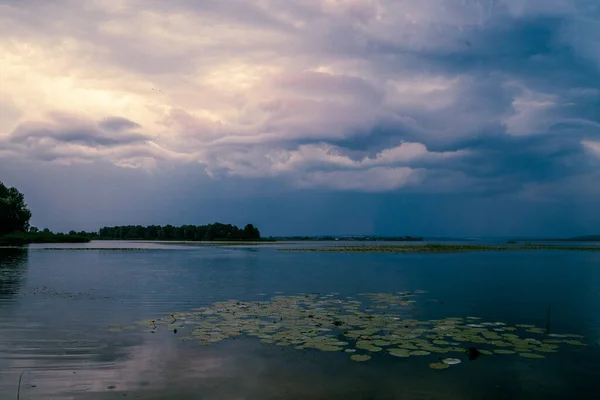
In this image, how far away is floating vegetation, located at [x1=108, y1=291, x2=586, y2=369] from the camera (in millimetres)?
12297

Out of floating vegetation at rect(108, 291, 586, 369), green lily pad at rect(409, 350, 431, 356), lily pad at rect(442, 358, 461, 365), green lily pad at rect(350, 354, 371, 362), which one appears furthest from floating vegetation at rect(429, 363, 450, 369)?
green lily pad at rect(350, 354, 371, 362)

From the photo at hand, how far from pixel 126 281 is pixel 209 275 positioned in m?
6.86

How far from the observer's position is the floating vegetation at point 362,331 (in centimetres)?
1230

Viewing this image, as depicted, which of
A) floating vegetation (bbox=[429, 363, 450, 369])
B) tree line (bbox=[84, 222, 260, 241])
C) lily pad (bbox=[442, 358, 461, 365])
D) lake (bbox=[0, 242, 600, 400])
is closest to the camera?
lake (bbox=[0, 242, 600, 400])

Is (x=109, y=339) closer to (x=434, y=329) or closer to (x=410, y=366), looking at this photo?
(x=410, y=366)

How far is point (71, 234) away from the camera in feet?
446

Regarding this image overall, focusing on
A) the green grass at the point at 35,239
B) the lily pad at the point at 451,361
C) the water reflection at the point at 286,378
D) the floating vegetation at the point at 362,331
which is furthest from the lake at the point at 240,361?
the green grass at the point at 35,239

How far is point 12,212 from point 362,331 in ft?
341

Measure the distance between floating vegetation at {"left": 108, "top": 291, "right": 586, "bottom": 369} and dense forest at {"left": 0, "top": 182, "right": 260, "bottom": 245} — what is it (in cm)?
9582

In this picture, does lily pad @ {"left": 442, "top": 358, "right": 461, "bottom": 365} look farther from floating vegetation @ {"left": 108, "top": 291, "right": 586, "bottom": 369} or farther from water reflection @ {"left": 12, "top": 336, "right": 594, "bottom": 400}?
water reflection @ {"left": 12, "top": 336, "right": 594, "bottom": 400}

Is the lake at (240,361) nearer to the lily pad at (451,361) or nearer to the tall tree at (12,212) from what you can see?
the lily pad at (451,361)

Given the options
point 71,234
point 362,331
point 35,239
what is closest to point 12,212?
point 35,239

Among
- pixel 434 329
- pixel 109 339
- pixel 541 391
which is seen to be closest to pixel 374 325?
pixel 434 329

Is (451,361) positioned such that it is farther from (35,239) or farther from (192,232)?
(192,232)
